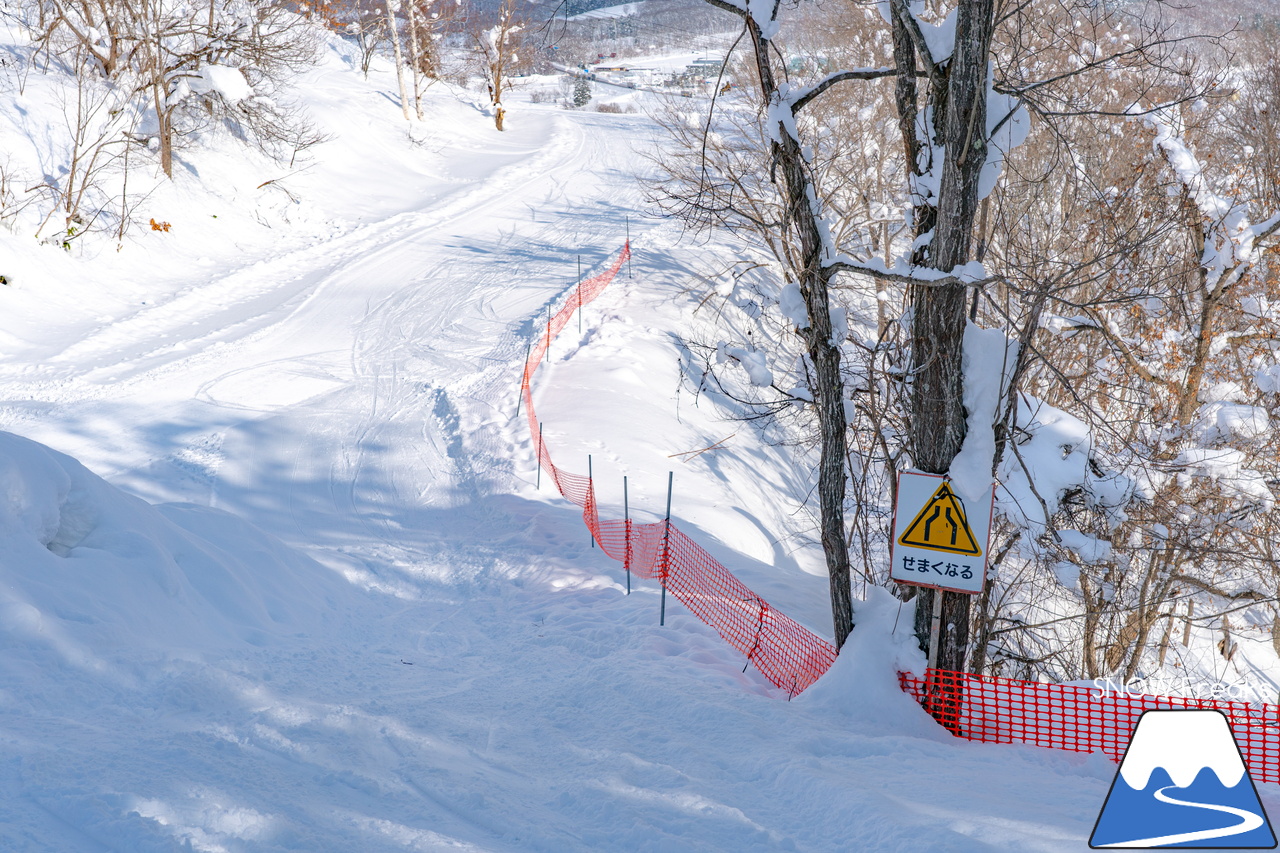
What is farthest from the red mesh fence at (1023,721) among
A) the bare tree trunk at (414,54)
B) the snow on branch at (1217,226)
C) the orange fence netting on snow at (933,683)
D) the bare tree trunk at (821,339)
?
the bare tree trunk at (414,54)

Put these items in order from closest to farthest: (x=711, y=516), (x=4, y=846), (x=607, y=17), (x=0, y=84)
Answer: (x=4, y=846), (x=711, y=516), (x=0, y=84), (x=607, y=17)

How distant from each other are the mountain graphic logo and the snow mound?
5597 mm

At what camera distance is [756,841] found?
4023 mm

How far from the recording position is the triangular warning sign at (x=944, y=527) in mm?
5539

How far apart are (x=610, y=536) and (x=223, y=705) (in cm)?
609

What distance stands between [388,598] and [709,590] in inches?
140

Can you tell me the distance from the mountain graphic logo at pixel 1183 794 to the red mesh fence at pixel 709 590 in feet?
12.2

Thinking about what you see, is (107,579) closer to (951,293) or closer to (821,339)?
(821,339)

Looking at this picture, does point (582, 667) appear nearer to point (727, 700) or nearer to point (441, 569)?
point (727, 700)

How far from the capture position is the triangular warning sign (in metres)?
5.54

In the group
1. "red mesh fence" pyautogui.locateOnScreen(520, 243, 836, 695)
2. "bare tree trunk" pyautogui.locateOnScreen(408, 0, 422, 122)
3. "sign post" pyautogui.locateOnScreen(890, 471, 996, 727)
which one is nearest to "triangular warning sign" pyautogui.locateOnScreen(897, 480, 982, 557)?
"sign post" pyautogui.locateOnScreen(890, 471, 996, 727)

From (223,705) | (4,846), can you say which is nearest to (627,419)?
(223,705)

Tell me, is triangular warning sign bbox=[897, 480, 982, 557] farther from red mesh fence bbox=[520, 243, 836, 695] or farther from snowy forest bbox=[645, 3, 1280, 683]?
red mesh fence bbox=[520, 243, 836, 695]

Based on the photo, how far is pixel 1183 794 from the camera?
3512mm
